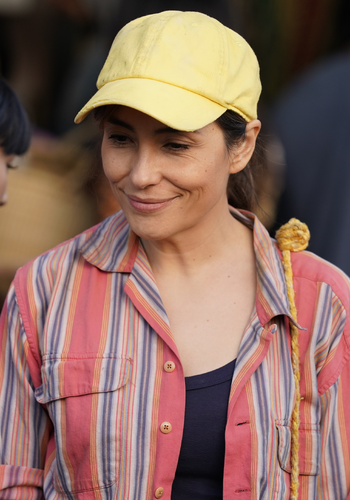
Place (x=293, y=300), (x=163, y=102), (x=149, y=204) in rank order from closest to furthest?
(x=163, y=102)
(x=149, y=204)
(x=293, y=300)

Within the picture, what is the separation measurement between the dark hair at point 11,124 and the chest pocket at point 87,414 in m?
0.77

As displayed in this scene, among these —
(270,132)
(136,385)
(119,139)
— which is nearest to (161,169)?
(119,139)

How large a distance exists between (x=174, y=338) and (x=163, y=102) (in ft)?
2.14

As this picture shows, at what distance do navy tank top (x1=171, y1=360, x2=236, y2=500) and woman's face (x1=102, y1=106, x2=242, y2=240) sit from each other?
412 millimetres

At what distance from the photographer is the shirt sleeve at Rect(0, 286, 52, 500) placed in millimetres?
1616

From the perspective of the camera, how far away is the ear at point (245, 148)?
5.13ft

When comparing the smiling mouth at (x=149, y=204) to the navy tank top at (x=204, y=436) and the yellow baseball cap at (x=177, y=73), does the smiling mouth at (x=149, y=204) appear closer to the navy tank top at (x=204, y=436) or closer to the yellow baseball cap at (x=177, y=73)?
the yellow baseball cap at (x=177, y=73)

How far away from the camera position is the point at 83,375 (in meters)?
1.53

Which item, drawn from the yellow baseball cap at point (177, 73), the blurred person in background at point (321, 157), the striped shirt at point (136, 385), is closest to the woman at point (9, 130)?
the striped shirt at point (136, 385)

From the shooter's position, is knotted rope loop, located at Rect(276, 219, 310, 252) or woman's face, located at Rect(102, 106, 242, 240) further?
knotted rope loop, located at Rect(276, 219, 310, 252)

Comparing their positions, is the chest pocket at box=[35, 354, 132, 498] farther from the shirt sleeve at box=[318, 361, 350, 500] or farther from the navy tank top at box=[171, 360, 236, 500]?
the shirt sleeve at box=[318, 361, 350, 500]

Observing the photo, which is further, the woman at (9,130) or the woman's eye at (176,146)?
the woman at (9,130)

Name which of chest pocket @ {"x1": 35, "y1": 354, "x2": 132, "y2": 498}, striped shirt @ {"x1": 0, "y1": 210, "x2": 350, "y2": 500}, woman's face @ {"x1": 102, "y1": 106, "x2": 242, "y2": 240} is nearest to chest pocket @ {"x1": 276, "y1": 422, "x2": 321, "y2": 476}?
striped shirt @ {"x1": 0, "y1": 210, "x2": 350, "y2": 500}

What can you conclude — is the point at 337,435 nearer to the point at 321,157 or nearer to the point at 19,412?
the point at 19,412
